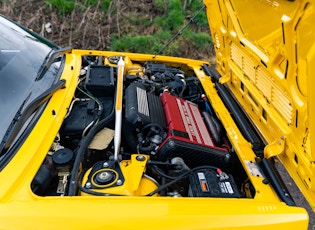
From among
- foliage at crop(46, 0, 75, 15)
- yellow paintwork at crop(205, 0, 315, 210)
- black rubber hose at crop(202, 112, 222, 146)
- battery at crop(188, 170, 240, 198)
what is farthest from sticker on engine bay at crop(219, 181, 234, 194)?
foliage at crop(46, 0, 75, 15)

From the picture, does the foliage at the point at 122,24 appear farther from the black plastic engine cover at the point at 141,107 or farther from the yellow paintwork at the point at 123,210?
the yellow paintwork at the point at 123,210

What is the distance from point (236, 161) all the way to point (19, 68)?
156 centimetres

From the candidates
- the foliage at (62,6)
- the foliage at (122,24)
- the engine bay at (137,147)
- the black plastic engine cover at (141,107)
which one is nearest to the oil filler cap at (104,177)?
the engine bay at (137,147)

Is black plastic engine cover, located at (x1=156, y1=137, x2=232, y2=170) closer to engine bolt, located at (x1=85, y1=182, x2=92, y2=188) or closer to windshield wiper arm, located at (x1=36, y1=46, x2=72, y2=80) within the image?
engine bolt, located at (x1=85, y1=182, x2=92, y2=188)

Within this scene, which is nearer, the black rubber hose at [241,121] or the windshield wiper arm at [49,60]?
the black rubber hose at [241,121]

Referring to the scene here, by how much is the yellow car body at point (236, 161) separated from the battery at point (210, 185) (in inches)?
1.5

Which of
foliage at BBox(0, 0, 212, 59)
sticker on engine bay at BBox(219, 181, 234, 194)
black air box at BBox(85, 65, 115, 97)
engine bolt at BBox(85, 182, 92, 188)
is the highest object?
foliage at BBox(0, 0, 212, 59)

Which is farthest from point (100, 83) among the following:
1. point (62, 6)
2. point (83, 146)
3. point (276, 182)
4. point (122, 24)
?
point (62, 6)

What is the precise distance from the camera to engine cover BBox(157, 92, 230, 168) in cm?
214

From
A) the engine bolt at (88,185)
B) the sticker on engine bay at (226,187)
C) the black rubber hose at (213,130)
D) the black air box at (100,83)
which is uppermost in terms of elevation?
the black air box at (100,83)

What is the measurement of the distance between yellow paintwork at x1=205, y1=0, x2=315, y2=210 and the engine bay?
11.8 inches

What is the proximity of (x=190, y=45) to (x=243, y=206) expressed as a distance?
458 cm

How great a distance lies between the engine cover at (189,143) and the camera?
214cm

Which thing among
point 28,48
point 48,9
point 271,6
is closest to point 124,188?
point 271,6
